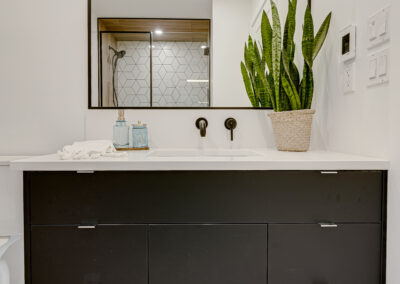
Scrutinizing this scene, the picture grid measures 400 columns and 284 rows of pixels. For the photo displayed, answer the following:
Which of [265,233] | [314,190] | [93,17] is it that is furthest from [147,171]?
[93,17]

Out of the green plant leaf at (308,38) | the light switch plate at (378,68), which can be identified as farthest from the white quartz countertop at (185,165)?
the green plant leaf at (308,38)

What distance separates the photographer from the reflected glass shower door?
132cm

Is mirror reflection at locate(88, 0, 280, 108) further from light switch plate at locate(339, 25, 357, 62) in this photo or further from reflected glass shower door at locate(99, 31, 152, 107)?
light switch plate at locate(339, 25, 357, 62)

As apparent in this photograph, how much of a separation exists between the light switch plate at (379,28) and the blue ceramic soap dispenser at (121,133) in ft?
3.51

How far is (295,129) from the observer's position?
1.17 m

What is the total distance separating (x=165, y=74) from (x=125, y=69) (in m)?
0.20

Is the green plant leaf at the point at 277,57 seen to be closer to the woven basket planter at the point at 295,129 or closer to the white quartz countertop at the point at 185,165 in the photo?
the woven basket planter at the point at 295,129

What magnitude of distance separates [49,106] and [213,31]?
890 millimetres

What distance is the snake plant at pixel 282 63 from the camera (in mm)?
1143

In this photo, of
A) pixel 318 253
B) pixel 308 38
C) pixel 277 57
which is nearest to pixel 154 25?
pixel 277 57

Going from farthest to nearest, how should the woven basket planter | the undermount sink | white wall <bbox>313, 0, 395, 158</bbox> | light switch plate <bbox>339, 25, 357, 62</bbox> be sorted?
the undermount sink, the woven basket planter, light switch plate <bbox>339, 25, 357, 62</bbox>, white wall <bbox>313, 0, 395, 158</bbox>

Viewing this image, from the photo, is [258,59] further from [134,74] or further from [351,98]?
[134,74]

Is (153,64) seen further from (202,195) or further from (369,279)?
(369,279)

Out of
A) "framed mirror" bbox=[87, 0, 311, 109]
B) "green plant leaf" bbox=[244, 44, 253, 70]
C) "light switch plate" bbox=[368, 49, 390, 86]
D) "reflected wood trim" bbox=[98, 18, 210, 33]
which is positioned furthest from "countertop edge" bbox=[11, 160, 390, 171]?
"reflected wood trim" bbox=[98, 18, 210, 33]
